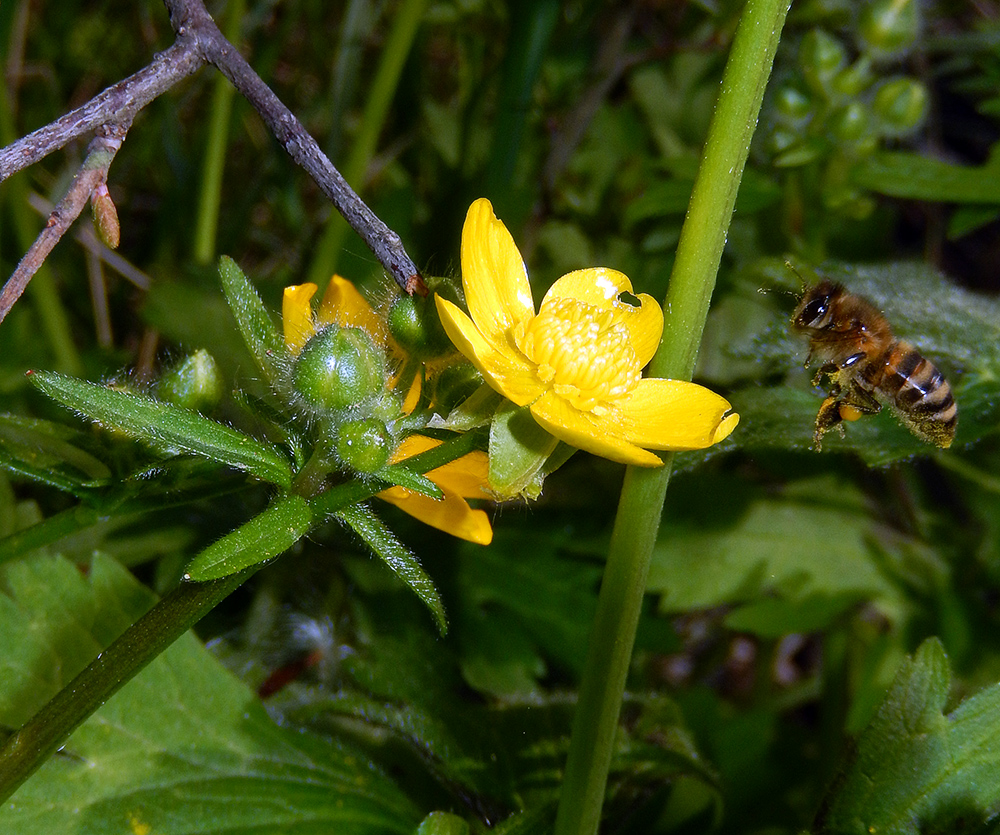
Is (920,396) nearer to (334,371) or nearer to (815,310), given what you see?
(815,310)

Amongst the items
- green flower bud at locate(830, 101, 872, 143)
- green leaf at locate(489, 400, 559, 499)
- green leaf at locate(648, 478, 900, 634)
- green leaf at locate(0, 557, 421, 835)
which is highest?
green leaf at locate(489, 400, 559, 499)

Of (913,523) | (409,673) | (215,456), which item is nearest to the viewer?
(215,456)

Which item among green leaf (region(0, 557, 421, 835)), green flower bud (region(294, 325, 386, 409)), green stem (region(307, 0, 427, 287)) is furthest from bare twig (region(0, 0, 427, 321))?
green stem (region(307, 0, 427, 287))

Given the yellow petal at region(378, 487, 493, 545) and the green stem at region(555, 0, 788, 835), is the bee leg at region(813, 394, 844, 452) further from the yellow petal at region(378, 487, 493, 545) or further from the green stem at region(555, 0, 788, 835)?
the yellow petal at region(378, 487, 493, 545)

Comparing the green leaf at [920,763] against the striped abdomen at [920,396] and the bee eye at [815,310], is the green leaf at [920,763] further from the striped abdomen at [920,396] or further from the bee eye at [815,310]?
the bee eye at [815,310]

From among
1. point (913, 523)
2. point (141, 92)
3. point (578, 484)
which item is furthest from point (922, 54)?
point (141, 92)

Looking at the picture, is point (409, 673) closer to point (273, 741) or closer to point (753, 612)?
point (273, 741)
